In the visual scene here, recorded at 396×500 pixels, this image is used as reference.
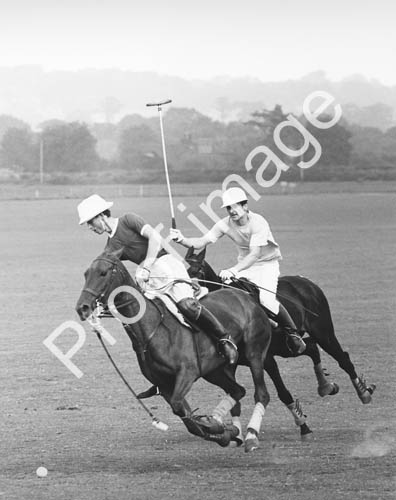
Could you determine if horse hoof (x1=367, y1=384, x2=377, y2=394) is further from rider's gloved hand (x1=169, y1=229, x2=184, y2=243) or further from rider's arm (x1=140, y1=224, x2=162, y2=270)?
rider's arm (x1=140, y1=224, x2=162, y2=270)

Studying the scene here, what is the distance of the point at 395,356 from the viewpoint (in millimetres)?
16141

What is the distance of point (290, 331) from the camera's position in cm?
1220

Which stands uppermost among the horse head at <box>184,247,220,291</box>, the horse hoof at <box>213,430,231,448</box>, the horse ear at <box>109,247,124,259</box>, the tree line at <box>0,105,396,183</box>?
the horse ear at <box>109,247,124,259</box>

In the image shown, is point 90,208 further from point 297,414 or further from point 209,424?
point 297,414

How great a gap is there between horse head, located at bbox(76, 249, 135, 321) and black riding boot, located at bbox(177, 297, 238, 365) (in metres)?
0.73

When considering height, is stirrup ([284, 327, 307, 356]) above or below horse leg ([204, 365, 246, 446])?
above

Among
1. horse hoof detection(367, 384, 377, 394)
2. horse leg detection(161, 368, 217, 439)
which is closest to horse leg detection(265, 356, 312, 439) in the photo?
horse hoof detection(367, 384, 377, 394)

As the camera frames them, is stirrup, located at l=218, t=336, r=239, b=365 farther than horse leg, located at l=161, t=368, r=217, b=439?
Yes

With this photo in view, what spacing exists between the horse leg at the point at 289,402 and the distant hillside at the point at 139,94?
73787mm

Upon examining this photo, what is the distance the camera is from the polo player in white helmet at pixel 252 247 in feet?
38.9

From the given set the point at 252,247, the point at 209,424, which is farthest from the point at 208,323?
the point at 252,247

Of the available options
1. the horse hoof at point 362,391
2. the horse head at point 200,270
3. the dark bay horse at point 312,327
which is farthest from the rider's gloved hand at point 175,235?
the horse hoof at point 362,391

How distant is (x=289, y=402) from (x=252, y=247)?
5.65ft

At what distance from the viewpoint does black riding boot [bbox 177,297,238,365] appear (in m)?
10.5
